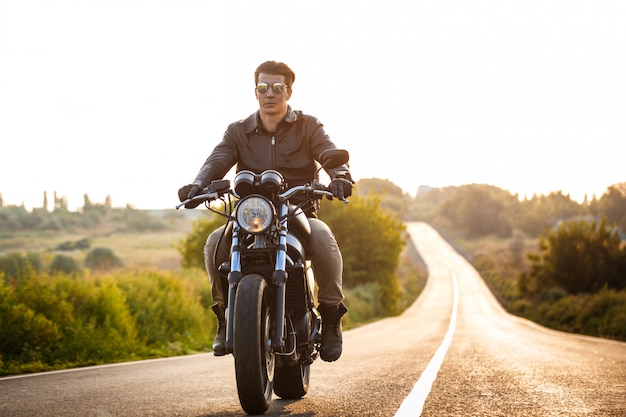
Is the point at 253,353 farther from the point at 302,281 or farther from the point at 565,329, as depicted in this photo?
the point at 565,329

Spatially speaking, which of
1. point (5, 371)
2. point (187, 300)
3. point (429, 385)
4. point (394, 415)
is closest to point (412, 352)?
point (429, 385)

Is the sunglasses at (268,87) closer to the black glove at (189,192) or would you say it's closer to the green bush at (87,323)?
the black glove at (189,192)

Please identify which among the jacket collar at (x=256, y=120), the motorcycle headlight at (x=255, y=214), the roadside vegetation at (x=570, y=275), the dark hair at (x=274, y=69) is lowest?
the roadside vegetation at (x=570, y=275)

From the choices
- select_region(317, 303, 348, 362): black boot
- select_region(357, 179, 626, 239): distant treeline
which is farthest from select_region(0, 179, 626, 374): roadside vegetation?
select_region(357, 179, 626, 239): distant treeline

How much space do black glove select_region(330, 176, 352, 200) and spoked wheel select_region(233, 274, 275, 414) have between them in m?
0.94

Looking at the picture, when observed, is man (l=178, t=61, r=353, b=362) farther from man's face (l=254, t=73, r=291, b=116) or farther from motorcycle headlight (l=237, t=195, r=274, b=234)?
motorcycle headlight (l=237, t=195, r=274, b=234)

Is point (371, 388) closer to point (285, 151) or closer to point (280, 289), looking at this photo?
point (280, 289)

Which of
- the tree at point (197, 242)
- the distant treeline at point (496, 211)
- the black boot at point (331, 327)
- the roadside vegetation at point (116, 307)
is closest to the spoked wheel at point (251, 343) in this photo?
the black boot at point (331, 327)

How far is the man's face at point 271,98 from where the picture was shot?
18.6 ft

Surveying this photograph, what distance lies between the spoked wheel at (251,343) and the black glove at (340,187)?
939 millimetres

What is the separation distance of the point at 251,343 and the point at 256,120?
2.12 metres

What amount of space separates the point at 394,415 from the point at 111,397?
7.69 feet

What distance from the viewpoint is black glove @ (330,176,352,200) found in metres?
5.08

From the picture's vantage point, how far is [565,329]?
114 feet
